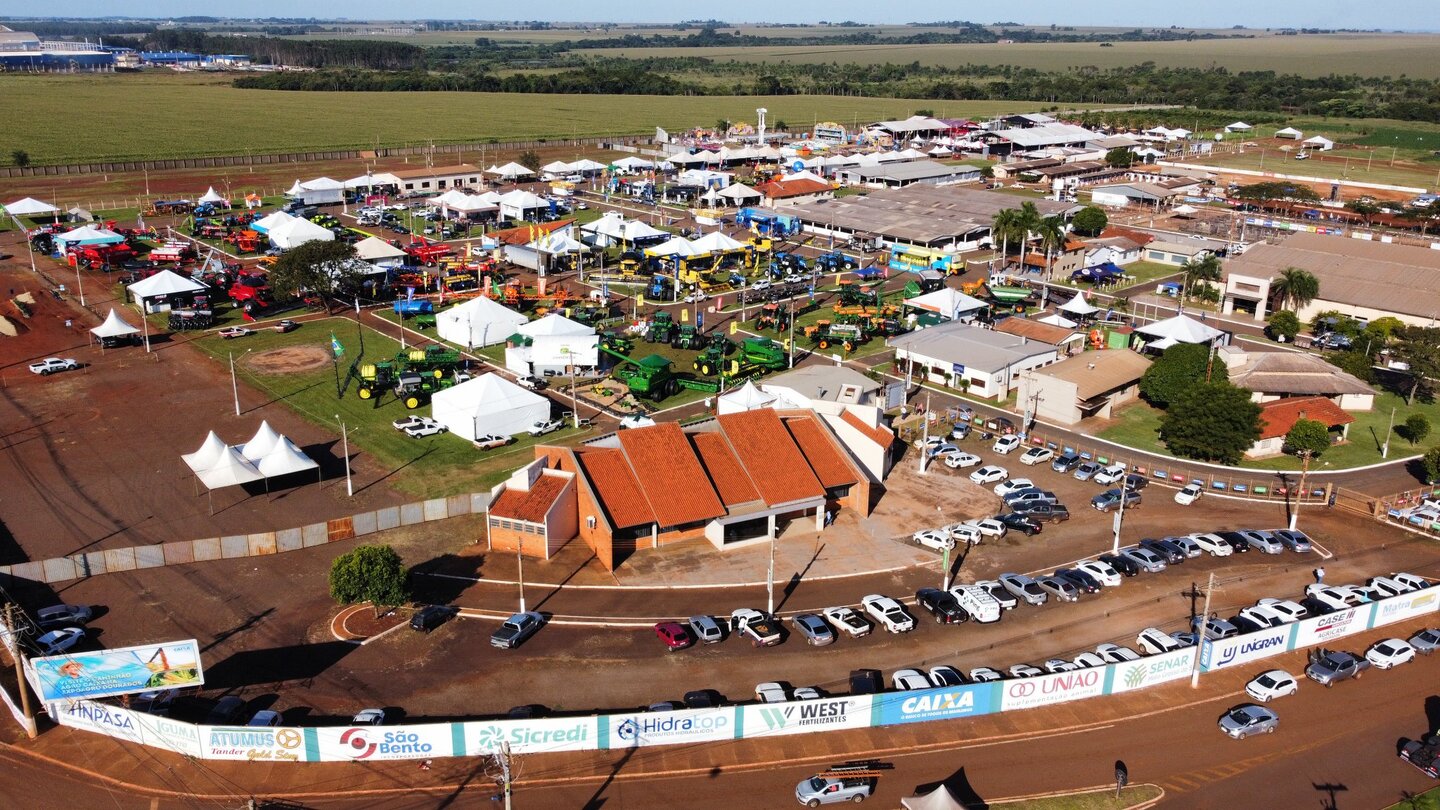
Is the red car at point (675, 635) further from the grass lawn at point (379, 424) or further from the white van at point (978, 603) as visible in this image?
the grass lawn at point (379, 424)

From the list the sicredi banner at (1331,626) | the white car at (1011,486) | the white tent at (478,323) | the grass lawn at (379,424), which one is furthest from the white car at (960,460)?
Answer: the white tent at (478,323)

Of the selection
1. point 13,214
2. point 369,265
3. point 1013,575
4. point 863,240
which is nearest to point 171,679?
point 1013,575

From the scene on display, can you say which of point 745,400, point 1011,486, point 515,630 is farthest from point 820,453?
point 515,630

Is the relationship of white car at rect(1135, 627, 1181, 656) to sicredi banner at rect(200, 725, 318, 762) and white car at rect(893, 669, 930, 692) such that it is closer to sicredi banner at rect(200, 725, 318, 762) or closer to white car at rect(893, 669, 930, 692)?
white car at rect(893, 669, 930, 692)

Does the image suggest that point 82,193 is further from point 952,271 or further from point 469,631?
point 469,631

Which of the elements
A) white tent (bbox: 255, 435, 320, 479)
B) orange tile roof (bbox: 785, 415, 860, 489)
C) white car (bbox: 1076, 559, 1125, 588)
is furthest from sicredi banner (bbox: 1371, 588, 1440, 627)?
white tent (bbox: 255, 435, 320, 479)

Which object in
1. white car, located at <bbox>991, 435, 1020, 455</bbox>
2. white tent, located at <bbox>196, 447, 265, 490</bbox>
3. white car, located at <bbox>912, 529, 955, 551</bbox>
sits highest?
white tent, located at <bbox>196, 447, 265, 490</bbox>
